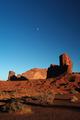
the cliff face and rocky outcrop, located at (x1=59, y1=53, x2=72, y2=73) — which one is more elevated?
rocky outcrop, located at (x1=59, y1=53, x2=72, y2=73)

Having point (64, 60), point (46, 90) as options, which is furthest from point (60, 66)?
point (46, 90)

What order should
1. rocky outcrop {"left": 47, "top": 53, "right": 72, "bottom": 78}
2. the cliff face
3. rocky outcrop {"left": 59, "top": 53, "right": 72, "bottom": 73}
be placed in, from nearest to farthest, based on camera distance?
the cliff face → rocky outcrop {"left": 47, "top": 53, "right": 72, "bottom": 78} → rocky outcrop {"left": 59, "top": 53, "right": 72, "bottom": 73}

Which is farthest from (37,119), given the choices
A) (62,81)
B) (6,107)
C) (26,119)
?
(62,81)

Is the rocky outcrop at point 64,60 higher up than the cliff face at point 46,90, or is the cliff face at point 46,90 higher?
the rocky outcrop at point 64,60

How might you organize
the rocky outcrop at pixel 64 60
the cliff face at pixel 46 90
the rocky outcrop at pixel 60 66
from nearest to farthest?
1. the cliff face at pixel 46 90
2. the rocky outcrop at pixel 60 66
3. the rocky outcrop at pixel 64 60

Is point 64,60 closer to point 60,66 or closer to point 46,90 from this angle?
point 60,66

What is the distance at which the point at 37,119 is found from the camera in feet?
43.6

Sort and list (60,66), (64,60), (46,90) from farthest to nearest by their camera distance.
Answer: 1. (64,60)
2. (60,66)
3. (46,90)

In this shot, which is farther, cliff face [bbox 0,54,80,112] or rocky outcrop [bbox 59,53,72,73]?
rocky outcrop [bbox 59,53,72,73]

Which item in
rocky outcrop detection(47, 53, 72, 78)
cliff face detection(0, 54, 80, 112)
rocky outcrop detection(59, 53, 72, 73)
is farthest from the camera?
rocky outcrop detection(59, 53, 72, 73)

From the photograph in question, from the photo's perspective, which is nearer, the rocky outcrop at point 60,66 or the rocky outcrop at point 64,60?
the rocky outcrop at point 60,66

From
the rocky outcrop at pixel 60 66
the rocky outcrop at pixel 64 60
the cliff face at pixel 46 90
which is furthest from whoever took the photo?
the rocky outcrop at pixel 64 60

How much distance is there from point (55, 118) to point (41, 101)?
27.5ft

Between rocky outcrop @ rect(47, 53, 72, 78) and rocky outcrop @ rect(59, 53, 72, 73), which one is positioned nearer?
rocky outcrop @ rect(47, 53, 72, 78)
